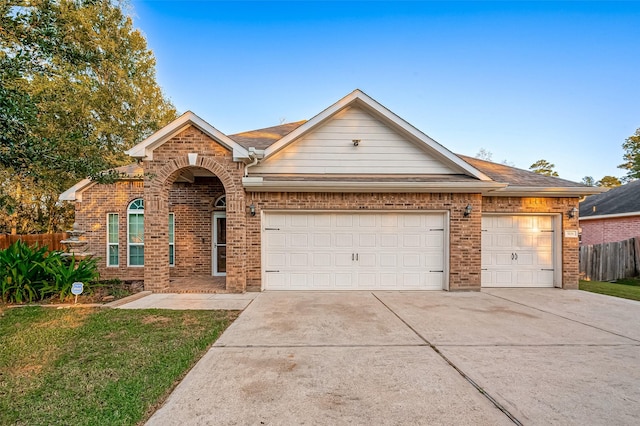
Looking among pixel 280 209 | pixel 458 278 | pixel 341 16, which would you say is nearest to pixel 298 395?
pixel 280 209

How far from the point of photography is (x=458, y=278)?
814 cm

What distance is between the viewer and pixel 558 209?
8.75 meters

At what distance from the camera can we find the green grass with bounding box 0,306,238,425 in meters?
2.65

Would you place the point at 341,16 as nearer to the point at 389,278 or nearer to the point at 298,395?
the point at 389,278

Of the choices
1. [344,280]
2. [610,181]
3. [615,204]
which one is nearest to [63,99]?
[344,280]

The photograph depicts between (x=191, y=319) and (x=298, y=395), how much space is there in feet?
10.7

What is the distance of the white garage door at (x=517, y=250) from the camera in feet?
28.9

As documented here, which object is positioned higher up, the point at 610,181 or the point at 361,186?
the point at 610,181

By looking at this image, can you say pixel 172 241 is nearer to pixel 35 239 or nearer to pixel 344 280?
pixel 344 280

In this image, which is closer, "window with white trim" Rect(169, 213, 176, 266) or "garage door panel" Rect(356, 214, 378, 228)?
"garage door panel" Rect(356, 214, 378, 228)

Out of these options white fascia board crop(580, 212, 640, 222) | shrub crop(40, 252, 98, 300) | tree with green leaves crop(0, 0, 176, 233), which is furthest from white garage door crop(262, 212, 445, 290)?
white fascia board crop(580, 212, 640, 222)

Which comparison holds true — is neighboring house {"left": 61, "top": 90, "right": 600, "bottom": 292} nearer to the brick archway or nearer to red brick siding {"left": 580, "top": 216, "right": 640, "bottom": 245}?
the brick archway

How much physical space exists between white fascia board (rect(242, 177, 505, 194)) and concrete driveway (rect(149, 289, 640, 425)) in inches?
127

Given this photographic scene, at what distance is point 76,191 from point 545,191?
599 inches
